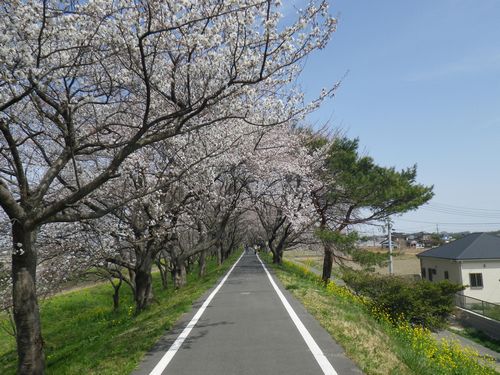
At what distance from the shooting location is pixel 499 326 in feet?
61.5

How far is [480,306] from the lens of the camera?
2172 cm

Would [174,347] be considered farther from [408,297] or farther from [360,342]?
[408,297]

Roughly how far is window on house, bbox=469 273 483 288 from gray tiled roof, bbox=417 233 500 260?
1214mm

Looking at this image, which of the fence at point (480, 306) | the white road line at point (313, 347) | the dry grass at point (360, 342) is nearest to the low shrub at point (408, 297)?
the fence at point (480, 306)

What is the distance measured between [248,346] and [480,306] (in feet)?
65.5

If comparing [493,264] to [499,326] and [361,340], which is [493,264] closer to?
[499,326]

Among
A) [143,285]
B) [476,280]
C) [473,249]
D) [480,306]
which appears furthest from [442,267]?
[143,285]

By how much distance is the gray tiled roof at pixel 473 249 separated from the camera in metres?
27.4

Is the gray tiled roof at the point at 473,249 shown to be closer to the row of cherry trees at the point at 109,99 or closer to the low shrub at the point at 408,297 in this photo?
the low shrub at the point at 408,297

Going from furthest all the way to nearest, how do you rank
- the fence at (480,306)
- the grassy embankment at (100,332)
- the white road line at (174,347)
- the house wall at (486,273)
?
the house wall at (486,273) → the fence at (480,306) → the grassy embankment at (100,332) → the white road line at (174,347)

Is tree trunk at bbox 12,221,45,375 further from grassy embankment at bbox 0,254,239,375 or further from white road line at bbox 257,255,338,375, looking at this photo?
white road line at bbox 257,255,338,375

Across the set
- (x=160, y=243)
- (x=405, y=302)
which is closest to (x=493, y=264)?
(x=405, y=302)

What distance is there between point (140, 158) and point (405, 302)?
1265 centimetres

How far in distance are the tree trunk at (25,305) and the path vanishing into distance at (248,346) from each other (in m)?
1.88
